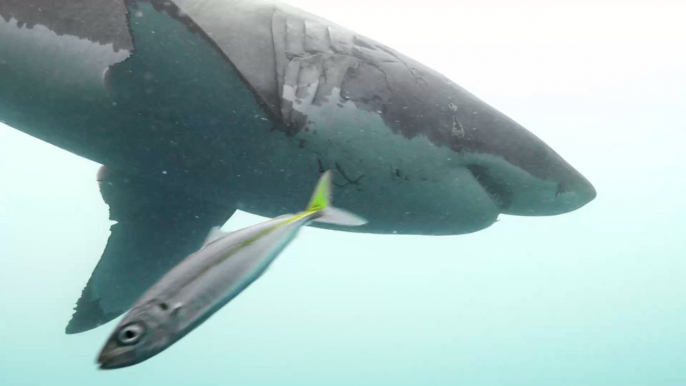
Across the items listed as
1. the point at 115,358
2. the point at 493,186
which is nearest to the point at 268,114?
the point at 493,186

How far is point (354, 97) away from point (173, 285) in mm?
1875

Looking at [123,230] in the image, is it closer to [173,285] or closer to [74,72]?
[74,72]

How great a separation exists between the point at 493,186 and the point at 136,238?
3.00m

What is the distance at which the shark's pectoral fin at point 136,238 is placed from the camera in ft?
12.9

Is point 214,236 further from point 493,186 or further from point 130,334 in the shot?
point 493,186

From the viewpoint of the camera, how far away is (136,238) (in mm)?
4129

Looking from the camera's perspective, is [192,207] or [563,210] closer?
[563,210]

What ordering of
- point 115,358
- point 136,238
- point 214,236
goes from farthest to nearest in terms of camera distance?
point 136,238 < point 214,236 < point 115,358

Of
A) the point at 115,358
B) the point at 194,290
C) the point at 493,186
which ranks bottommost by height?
the point at 115,358

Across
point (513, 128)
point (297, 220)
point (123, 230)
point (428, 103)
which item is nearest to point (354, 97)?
point (428, 103)

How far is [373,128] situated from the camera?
107 inches

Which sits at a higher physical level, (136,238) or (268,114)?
(268,114)

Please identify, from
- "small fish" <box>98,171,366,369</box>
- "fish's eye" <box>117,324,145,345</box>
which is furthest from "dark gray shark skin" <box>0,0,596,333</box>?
"fish's eye" <box>117,324,145,345</box>

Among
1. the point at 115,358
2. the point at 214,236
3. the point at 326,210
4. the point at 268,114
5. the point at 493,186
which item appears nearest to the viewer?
the point at 115,358
